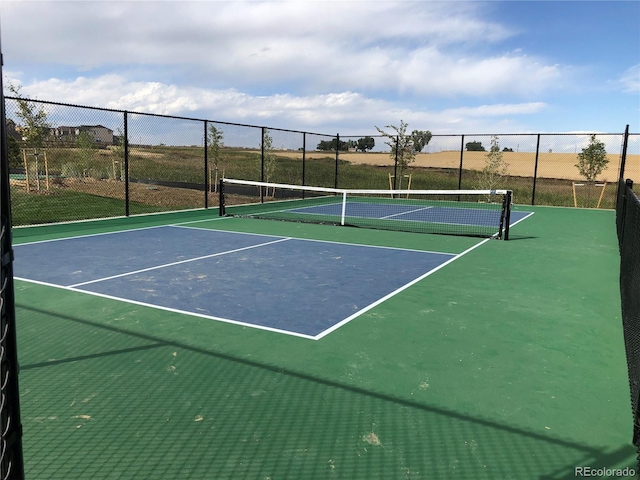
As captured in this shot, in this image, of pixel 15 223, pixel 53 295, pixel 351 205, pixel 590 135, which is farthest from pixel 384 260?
pixel 590 135

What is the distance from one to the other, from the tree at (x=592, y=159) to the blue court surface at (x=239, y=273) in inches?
591

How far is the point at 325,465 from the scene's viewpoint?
274 cm

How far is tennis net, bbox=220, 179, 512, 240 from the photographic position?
1220cm

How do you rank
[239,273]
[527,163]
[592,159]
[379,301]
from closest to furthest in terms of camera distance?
1. [379,301]
2. [239,273]
3. [592,159]
4. [527,163]

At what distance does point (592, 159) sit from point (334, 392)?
20899 mm

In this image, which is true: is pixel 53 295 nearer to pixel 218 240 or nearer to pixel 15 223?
pixel 218 240

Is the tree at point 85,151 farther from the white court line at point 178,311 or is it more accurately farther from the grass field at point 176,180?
the white court line at point 178,311

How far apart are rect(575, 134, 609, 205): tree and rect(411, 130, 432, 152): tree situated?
6671 mm

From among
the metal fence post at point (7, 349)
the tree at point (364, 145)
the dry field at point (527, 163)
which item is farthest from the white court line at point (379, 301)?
the dry field at point (527, 163)

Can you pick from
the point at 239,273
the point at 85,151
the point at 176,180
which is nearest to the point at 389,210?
the point at 239,273

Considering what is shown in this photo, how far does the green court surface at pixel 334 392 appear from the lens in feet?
9.14

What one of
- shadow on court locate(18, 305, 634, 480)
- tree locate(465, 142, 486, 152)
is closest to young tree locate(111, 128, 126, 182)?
tree locate(465, 142, 486, 152)

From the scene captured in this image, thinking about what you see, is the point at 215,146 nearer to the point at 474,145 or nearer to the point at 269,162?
the point at 269,162

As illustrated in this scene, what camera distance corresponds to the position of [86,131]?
64.1 feet
